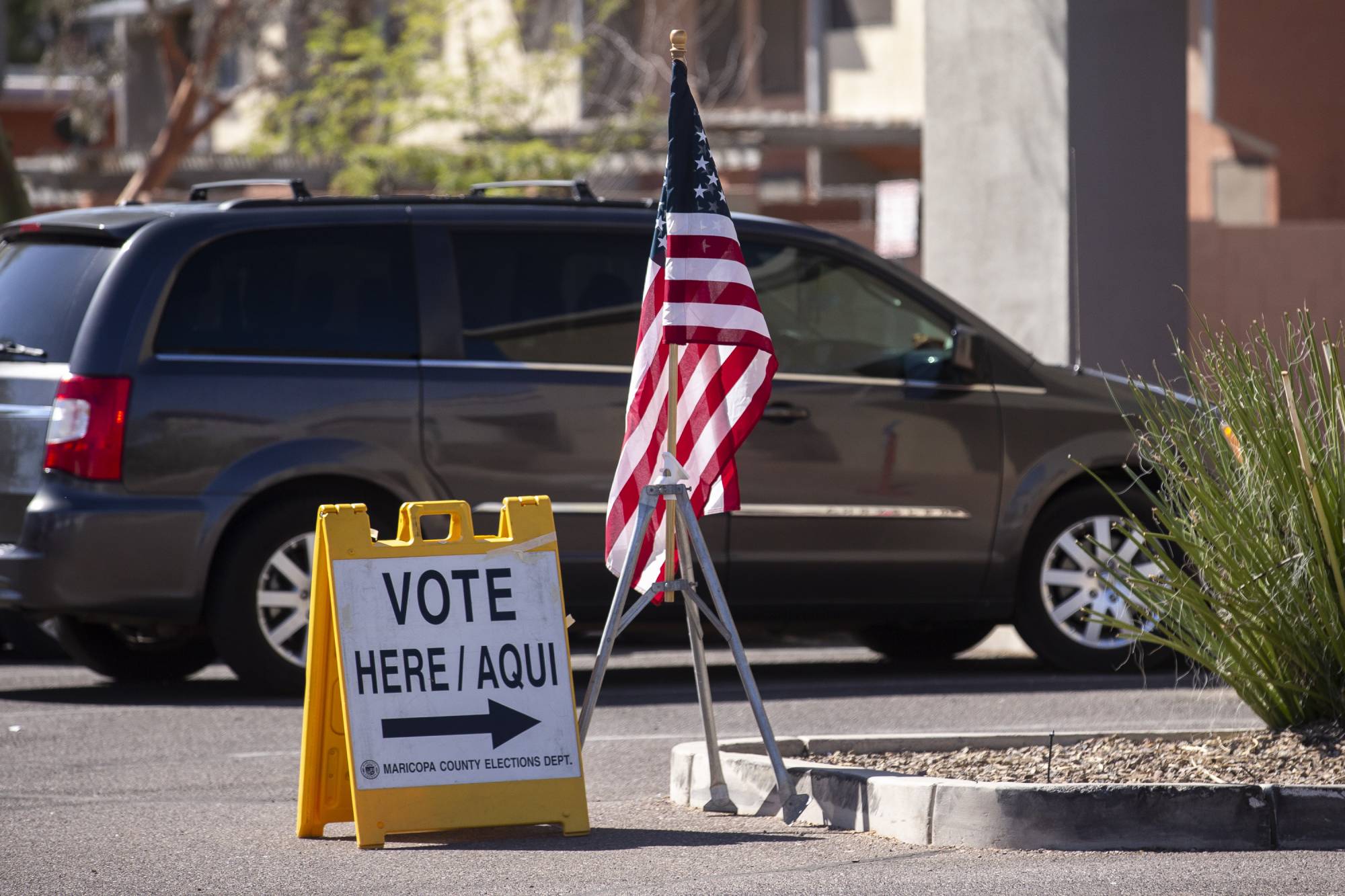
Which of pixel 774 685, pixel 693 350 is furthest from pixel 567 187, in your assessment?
pixel 693 350

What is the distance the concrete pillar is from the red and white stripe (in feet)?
22.9

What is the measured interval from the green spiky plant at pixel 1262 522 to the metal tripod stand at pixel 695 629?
1.11m

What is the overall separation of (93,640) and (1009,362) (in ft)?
13.8

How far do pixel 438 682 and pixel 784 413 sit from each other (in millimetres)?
3389

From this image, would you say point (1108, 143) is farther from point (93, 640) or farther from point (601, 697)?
point (93, 640)

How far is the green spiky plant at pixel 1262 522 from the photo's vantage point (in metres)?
6.04

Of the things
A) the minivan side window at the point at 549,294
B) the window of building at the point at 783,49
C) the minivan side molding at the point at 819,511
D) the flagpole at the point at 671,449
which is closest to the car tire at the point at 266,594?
the minivan side molding at the point at 819,511

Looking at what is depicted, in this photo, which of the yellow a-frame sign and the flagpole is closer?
the yellow a-frame sign

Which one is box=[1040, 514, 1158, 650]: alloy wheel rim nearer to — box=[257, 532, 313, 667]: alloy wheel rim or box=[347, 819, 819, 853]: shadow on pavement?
box=[257, 532, 313, 667]: alloy wheel rim

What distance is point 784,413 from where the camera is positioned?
29.7 ft

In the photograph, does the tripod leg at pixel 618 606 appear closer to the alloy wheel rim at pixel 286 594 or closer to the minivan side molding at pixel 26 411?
the alloy wheel rim at pixel 286 594

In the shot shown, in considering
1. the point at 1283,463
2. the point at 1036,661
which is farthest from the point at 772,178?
the point at 1283,463

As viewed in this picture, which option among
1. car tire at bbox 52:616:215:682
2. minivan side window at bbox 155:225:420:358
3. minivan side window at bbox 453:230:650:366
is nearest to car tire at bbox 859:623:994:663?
minivan side window at bbox 453:230:650:366

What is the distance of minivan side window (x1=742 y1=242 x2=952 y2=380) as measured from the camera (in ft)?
30.0
